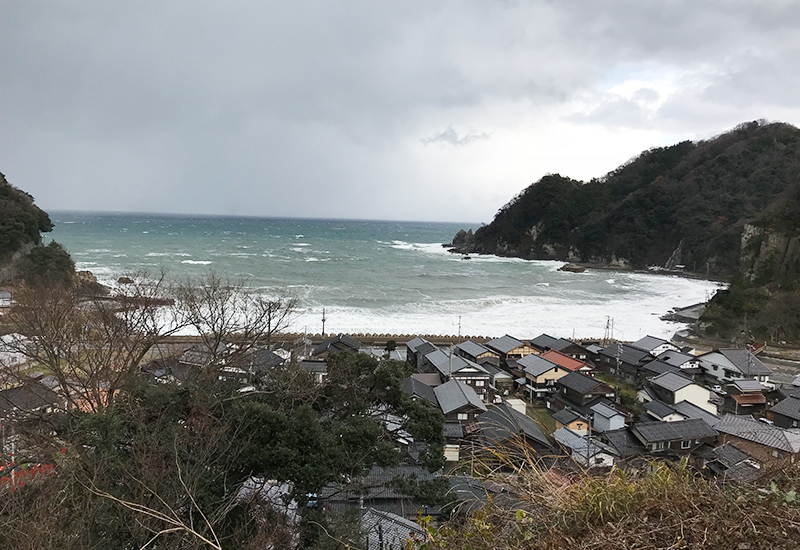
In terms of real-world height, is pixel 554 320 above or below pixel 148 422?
below

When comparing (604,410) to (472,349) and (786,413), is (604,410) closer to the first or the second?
(786,413)

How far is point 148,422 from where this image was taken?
5680 millimetres

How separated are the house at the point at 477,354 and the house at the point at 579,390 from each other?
151 inches

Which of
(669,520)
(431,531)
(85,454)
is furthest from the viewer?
(85,454)

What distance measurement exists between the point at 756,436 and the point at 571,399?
16.6ft

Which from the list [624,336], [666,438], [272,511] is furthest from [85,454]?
[624,336]

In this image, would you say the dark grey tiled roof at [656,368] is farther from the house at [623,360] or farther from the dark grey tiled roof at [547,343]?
the dark grey tiled roof at [547,343]

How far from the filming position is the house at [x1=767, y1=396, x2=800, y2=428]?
12461 mm

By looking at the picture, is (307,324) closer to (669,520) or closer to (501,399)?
(501,399)

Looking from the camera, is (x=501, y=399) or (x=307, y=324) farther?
(x=307, y=324)

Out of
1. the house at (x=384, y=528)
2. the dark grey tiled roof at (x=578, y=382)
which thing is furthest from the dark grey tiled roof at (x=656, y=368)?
the house at (x=384, y=528)

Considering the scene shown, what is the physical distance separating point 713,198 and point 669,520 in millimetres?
73839

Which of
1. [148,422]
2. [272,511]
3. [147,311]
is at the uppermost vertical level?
[147,311]

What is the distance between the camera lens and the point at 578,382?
47.9 feet
